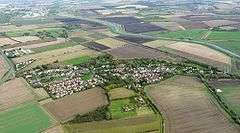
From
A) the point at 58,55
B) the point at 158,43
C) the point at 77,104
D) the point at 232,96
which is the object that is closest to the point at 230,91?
the point at 232,96

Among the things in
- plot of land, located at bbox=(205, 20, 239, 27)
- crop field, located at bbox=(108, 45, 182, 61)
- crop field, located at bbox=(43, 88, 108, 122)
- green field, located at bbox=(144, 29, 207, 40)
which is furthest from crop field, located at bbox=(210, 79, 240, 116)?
plot of land, located at bbox=(205, 20, 239, 27)

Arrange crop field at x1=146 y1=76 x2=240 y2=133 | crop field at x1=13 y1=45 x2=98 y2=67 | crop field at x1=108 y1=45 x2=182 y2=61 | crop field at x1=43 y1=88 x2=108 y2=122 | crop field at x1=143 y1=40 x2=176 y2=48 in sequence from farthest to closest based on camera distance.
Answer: crop field at x1=143 y1=40 x2=176 y2=48 < crop field at x1=13 y1=45 x2=98 y2=67 < crop field at x1=108 y1=45 x2=182 y2=61 < crop field at x1=43 y1=88 x2=108 y2=122 < crop field at x1=146 y1=76 x2=240 y2=133

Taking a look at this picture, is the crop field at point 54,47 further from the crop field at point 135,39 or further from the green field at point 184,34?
the green field at point 184,34

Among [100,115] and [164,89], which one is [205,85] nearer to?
[164,89]

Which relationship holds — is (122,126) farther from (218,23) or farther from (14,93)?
(218,23)

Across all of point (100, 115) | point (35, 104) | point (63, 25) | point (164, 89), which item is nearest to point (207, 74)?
point (164, 89)

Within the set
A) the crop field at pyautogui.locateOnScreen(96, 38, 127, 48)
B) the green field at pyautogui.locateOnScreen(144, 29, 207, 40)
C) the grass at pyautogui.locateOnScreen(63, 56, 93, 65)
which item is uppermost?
the grass at pyautogui.locateOnScreen(63, 56, 93, 65)

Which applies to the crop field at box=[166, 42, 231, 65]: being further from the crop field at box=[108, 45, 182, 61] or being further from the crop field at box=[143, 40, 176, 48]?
the crop field at box=[108, 45, 182, 61]
